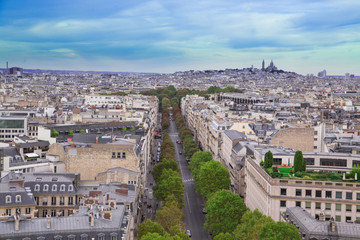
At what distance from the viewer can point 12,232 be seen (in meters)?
41.8

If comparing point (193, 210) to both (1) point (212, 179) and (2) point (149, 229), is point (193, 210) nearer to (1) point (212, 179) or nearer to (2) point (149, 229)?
(1) point (212, 179)

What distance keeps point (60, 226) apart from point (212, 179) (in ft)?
124

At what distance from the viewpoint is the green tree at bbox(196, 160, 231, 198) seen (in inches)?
3066

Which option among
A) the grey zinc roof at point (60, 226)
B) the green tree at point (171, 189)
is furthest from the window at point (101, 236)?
the green tree at point (171, 189)

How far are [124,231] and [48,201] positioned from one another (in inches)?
590

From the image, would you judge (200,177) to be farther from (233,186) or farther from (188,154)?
(188,154)

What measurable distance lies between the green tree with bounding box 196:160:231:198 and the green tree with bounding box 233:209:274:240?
21.4 meters

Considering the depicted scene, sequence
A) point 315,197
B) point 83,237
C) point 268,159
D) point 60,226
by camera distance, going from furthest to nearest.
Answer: point 268,159 < point 315,197 < point 60,226 < point 83,237

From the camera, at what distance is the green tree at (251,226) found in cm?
4975

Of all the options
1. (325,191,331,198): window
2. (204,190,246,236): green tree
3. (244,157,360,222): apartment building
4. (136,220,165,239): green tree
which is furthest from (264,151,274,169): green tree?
(136,220,165,239): green tree

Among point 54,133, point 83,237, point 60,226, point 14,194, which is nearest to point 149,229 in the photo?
point 83,237

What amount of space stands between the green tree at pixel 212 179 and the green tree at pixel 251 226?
2140cm

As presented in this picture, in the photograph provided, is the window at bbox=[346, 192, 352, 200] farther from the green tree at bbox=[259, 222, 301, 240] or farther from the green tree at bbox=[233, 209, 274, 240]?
the green tree at bbox=[259, 222, 301, 240]

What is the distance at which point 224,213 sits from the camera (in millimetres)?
62562
